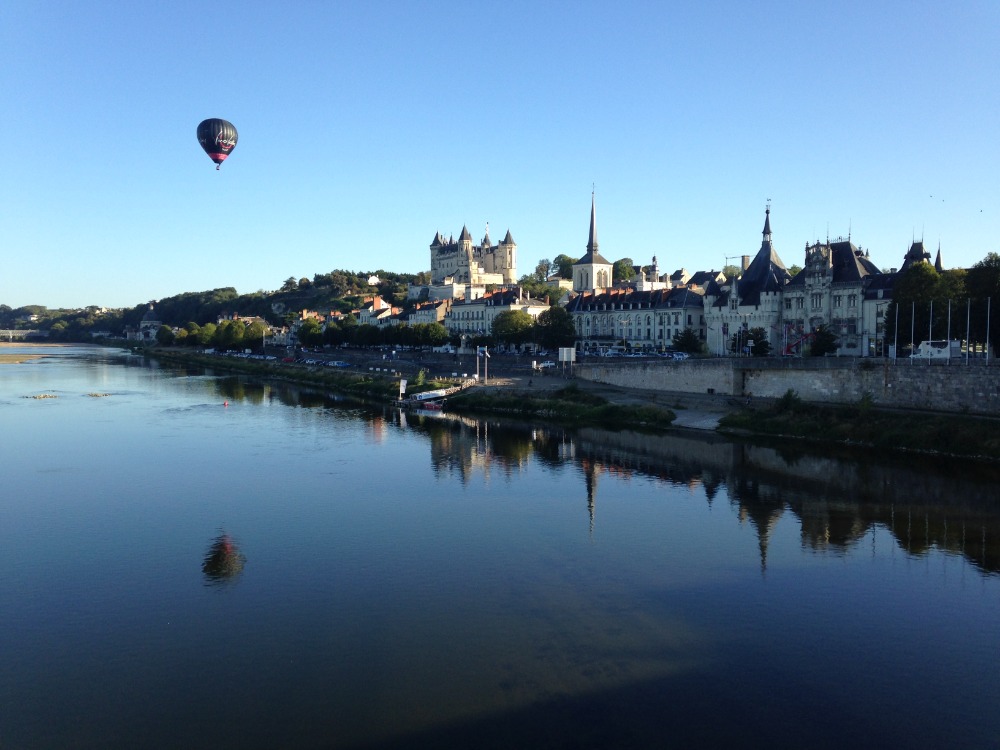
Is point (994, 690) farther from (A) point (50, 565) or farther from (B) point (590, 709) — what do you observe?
(A) point (50, 565)

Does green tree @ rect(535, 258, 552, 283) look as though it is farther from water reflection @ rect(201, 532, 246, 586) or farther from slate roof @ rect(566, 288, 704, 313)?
water reflection @ rect(201, 532, 246, 586)

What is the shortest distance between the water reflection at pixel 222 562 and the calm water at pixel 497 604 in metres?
0.09

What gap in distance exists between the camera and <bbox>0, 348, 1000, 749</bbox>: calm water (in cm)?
1188

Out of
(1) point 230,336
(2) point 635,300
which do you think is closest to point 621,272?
(2) point 635,300

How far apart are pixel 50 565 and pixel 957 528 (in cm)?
2261

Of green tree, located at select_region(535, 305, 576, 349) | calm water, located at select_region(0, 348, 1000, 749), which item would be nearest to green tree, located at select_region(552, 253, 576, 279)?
green tree, located at select_region(535, 305, 576, 349)

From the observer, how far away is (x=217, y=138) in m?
41.9

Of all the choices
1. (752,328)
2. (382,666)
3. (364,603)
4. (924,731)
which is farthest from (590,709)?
(752,328)

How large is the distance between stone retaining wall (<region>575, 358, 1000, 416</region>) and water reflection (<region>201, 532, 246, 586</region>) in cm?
2869

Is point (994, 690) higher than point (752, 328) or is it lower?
lower

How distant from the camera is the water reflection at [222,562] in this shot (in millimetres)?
17781

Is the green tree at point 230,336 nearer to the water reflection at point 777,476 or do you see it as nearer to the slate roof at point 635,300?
the slate roof at point 635,300

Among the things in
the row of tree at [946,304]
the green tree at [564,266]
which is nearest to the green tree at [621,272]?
the green tree at [564,266]

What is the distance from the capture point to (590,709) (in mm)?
11984
